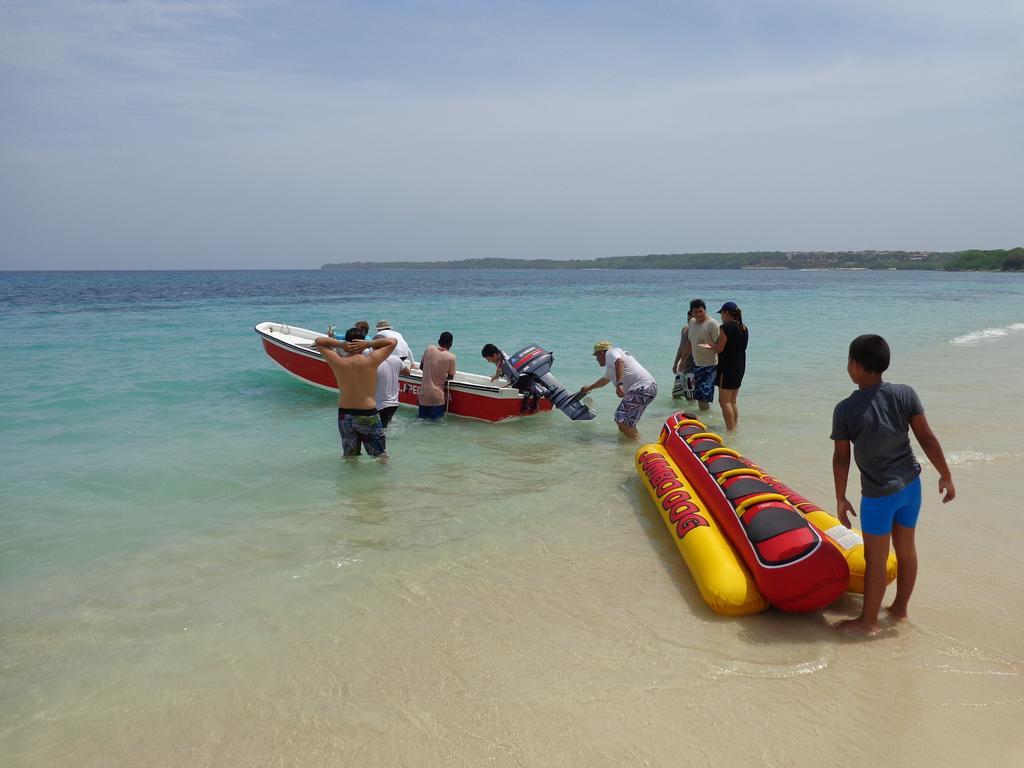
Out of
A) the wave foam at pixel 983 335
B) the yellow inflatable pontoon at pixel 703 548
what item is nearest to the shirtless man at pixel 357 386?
the yellow inflatable pontoon at pixel 703 548

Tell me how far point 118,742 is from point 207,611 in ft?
3.86

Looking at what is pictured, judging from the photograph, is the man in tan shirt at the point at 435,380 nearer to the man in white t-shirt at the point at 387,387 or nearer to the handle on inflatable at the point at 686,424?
the man in white t-shirt at the point at 387,387

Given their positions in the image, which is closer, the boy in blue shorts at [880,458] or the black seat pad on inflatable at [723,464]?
the boy in blue shorts at [880,458]

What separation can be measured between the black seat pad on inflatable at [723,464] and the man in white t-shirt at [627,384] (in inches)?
113

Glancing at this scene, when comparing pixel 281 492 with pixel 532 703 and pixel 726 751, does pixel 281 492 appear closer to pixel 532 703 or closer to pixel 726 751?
pixel 532 703

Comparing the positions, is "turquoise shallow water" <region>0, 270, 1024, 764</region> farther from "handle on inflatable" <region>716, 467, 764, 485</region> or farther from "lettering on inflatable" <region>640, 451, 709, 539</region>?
"handle on inflatable" <region>716, 467, 764, 485</region>

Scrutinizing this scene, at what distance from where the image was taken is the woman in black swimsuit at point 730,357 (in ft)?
27.5

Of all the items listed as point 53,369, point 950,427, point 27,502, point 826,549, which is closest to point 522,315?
point 53,369

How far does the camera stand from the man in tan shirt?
919 cm

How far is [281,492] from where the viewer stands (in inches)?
258

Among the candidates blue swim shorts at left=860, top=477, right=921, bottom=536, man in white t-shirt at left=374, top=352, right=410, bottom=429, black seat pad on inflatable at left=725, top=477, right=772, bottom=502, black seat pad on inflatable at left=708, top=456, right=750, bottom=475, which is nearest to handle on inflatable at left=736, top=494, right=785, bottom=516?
black seat pad on inflatable at left=725, top=477, right=772, bottom=502

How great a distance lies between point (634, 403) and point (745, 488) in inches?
141

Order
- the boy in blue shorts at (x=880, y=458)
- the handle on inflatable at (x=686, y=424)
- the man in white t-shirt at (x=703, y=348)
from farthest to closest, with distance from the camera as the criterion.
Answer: the man in white t-shirt at (x=703, y=348) < the handle on inflatable at (x=686, y=424) < the boy in blue shorts at (x=880, y=458)

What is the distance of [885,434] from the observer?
347 centimetres
